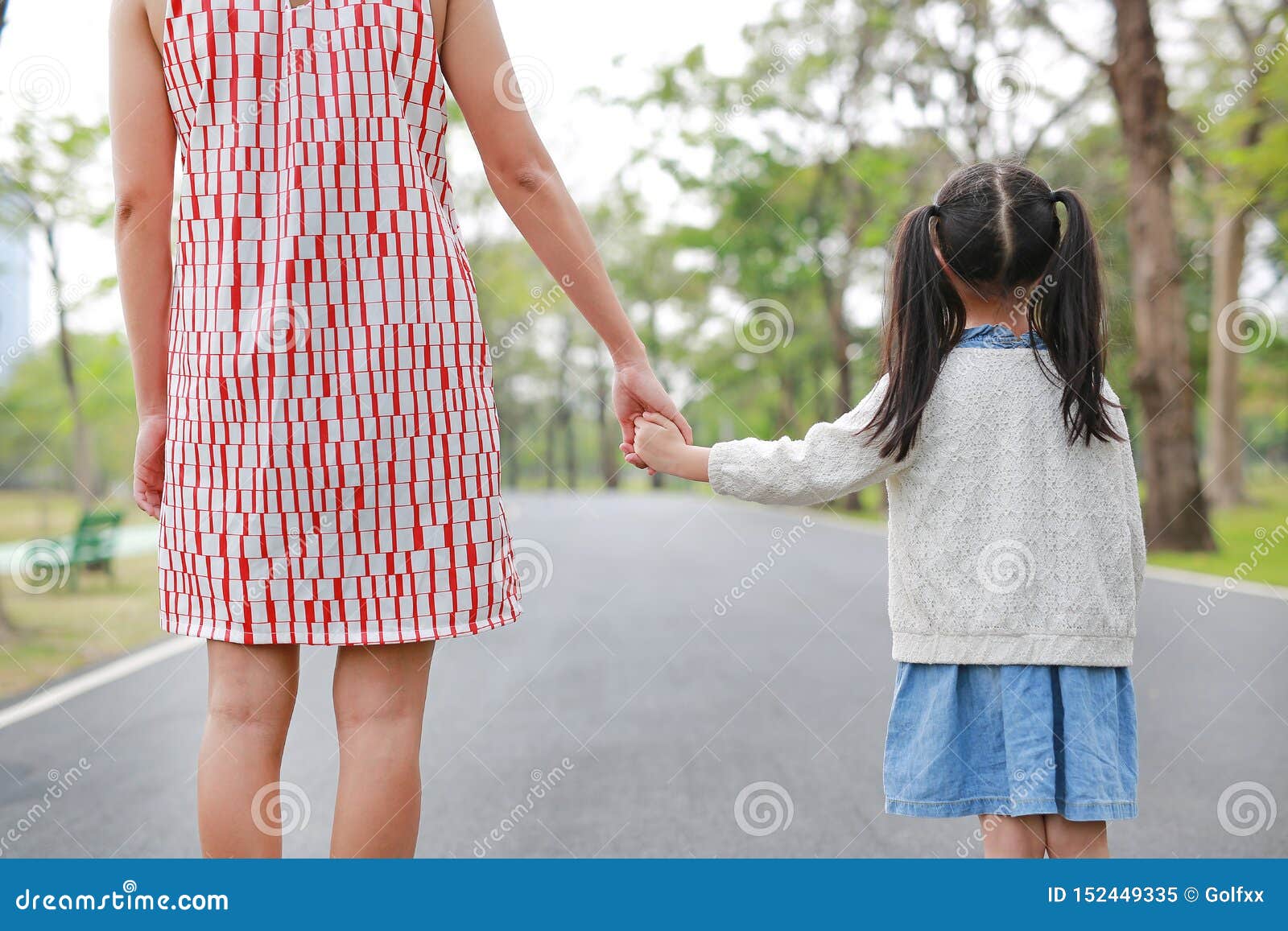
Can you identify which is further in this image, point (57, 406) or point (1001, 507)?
point (57, 406)

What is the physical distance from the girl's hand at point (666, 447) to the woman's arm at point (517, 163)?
0.76ft

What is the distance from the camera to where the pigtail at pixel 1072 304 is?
2186mm

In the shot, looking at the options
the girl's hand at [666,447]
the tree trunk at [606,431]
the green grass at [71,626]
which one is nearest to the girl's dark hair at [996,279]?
the girl's hand at [666,447]

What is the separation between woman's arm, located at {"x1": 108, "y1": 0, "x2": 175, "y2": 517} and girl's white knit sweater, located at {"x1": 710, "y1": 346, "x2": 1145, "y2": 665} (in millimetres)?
981

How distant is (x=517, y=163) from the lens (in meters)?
1.93

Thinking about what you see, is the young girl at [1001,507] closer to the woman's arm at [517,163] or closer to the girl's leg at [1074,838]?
the girl's leg at [1074,838]

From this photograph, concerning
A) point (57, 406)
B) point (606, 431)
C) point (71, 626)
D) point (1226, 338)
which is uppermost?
point (1226, 338)

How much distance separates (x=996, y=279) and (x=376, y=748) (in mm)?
1377

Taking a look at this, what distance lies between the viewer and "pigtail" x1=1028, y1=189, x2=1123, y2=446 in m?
2.19

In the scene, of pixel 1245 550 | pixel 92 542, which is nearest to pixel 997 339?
pixel 92 542

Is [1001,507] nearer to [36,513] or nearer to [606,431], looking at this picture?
[36,513]

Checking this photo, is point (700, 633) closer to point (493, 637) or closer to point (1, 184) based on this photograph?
point (493, 637)

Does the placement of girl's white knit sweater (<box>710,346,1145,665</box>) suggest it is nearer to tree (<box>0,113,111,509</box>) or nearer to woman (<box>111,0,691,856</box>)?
woman (<box>111,0,691,856</box>)

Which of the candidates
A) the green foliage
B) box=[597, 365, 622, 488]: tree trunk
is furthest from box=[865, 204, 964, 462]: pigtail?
box=[597, 365, 622, 488]: tree trunk
